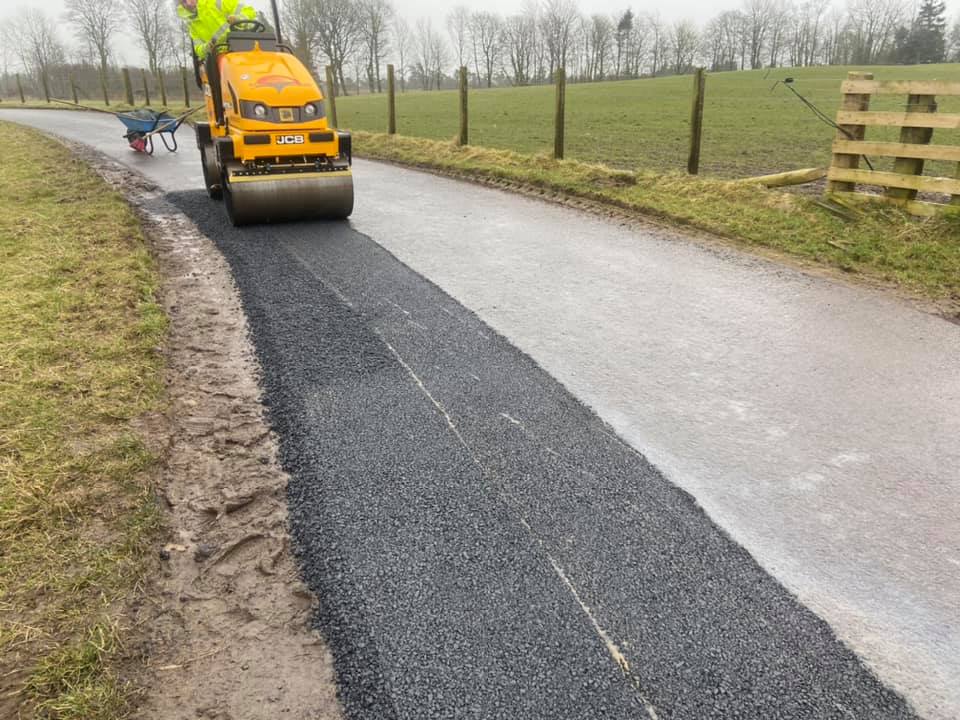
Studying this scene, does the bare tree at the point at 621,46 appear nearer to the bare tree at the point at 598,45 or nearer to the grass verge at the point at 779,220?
the bare tree at the point at 598,45

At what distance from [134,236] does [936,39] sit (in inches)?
4187

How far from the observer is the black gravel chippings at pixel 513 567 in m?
2.05

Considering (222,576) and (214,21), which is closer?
(222,576)

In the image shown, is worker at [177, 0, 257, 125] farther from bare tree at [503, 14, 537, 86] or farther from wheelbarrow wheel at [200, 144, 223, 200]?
bare tree at [503, 14, 537, 86]

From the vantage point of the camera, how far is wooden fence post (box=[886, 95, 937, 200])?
714 cm

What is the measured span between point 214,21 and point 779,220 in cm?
732

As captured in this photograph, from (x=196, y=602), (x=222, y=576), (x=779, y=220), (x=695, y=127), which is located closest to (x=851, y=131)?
(x=779, y=220)

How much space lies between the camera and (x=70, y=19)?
2141 inches

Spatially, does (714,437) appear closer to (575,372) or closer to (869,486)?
(869,486)

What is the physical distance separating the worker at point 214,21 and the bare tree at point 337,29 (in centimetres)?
5899

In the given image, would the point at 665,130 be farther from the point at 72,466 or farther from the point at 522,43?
the point at 522,43

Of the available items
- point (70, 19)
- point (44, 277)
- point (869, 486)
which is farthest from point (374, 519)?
point (70, 19)

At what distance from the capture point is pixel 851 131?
25.9 ft

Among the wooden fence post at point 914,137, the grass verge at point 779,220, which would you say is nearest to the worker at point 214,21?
the grass verge at point 779,220
